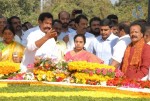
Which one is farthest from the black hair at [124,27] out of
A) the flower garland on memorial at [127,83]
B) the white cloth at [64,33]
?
the flower garland on memorial at [127,83]

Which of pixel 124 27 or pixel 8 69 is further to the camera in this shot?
pixel 124 27

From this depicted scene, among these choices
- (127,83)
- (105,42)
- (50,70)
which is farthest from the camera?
(105,42)

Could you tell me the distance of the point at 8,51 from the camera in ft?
35.6

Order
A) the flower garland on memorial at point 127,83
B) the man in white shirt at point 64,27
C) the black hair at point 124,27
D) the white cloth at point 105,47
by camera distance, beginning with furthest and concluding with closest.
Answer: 1. the man in white shirt at point 64,27
2. the white cloth at point 105,47
3. the black hair at point 124,27
4. the flower garland on memorial at point 127,83

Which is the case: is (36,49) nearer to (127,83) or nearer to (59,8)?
(127,83)

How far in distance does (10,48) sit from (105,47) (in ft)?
7.00

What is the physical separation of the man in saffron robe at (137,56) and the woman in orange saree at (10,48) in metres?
2.53

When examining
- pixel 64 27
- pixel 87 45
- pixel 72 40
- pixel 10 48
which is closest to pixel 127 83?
pixel 87 45

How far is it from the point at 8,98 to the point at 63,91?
1132 millimetres

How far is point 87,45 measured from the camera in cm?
1176

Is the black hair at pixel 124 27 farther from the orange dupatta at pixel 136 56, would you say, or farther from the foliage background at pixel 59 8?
the foliage background at pixel 59 8

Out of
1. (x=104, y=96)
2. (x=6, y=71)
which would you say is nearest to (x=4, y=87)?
(x=6, y=71)

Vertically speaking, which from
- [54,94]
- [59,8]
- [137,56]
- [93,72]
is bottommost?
[54,94]

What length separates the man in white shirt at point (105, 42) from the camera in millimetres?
10797
